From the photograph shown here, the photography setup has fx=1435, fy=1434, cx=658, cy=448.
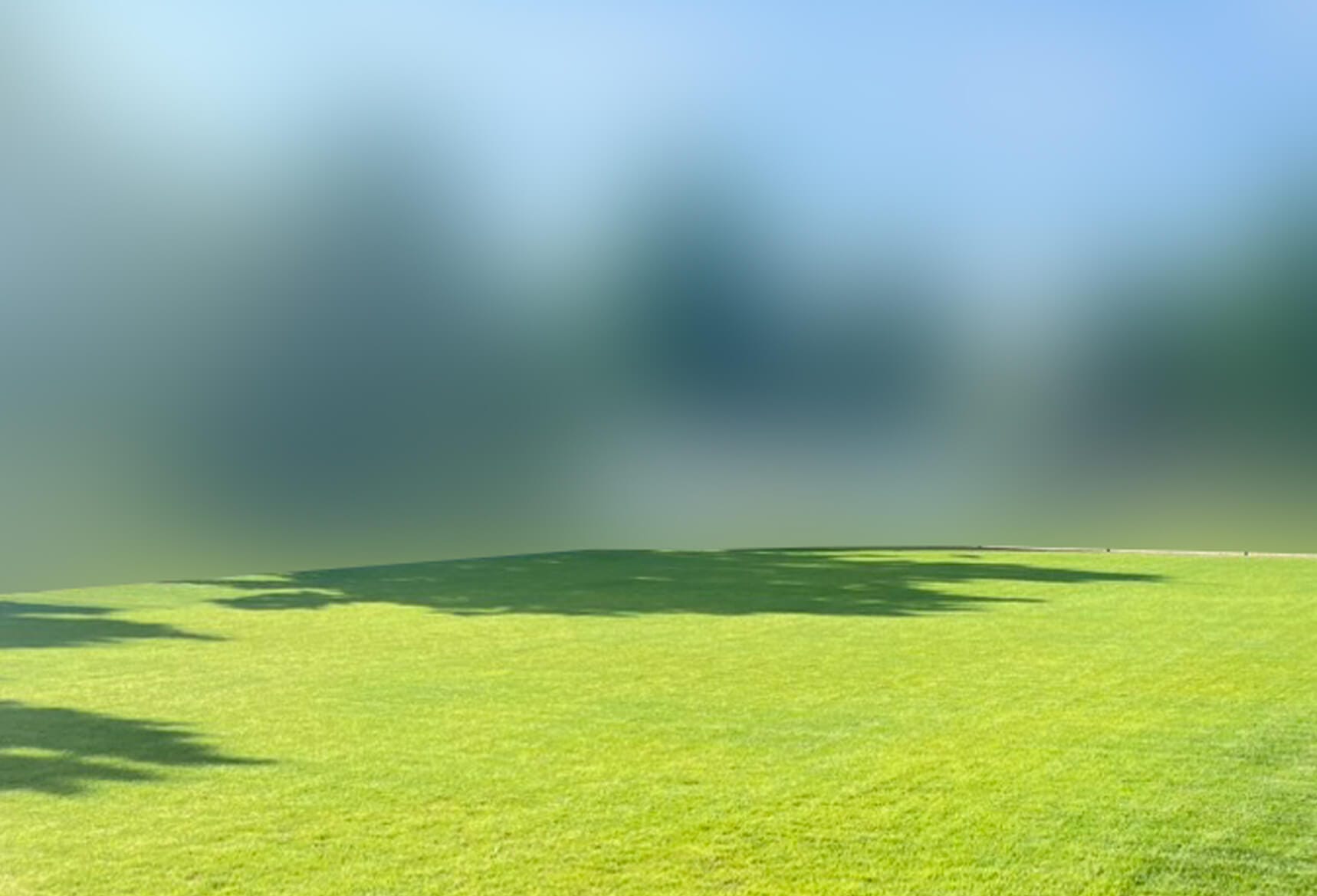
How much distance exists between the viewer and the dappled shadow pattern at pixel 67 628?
8555mm

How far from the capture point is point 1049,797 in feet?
14.5

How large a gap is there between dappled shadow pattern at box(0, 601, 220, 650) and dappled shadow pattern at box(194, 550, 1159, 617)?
1110mm

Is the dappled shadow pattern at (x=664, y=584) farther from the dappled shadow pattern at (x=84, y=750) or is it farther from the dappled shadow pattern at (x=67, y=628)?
the dappled shadow pattern at (x=84, y=750)

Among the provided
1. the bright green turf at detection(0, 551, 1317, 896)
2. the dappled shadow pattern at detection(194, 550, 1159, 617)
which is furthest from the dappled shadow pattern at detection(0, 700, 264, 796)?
the dappled shadow pattern at detection(194, 550, 1159, 617)

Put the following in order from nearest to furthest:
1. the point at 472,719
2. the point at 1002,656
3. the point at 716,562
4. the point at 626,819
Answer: the point at 626,819 < the point at 472,719 < the point at 1002,656 < the point at 716,562

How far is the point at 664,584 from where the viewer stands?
12117mm

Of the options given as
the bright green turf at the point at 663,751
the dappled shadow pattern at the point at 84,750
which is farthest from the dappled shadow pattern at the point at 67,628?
the dappled shadow pattern at the point at 84,750

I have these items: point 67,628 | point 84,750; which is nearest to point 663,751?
point 84,750

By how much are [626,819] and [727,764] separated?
2.60 feet

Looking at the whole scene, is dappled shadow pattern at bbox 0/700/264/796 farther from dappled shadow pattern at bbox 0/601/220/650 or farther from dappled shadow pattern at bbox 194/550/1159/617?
dappled shadow pattern at bbox 194/550/1159/617

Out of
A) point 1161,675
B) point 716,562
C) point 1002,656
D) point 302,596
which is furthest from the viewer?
point 716,562

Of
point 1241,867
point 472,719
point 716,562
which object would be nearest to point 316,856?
point 472,719

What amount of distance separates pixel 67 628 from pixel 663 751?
5.61m

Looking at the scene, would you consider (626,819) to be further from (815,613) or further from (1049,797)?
(815,613)
